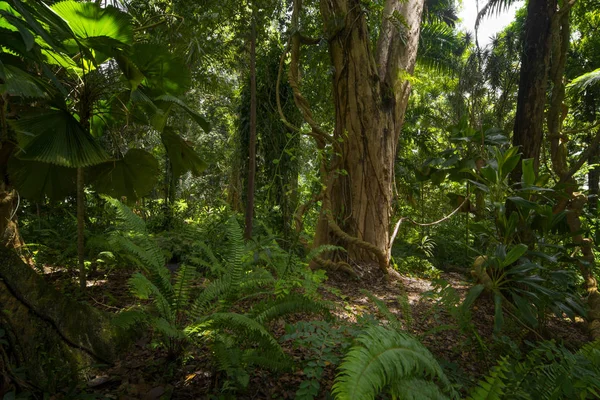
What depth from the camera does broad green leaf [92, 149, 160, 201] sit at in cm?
329

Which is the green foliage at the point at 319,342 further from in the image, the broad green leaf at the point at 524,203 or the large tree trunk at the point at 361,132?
the large tree trunk at the point at 361,132

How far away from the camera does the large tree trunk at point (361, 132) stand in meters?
4.63

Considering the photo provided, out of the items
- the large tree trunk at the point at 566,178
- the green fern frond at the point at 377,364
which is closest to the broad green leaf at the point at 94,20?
the green fern frond at the point at 377,364

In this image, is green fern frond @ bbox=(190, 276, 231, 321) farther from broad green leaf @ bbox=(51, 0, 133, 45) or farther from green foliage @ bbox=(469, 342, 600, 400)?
broad green leaf @ bbox=(51, 0, 133, 45)

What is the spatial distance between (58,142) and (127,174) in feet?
3.40

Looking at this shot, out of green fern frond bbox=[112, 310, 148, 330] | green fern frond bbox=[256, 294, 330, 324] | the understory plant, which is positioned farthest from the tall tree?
green fern frond bbox=[112, 310, 148, 330]

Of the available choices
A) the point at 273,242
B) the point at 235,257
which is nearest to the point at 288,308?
the point at 235,257

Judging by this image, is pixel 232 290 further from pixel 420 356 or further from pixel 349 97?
pixel 349 97

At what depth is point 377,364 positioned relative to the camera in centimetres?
128

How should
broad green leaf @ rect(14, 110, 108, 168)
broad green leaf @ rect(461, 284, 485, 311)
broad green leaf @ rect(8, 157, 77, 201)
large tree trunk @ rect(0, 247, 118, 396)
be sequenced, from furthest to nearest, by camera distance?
broad green leaf @ rect(8, 157, 77, 201)
broad green leaf @ rect(461, 284, 485, 311)
broad green leaf @ rect(14, 110, 108, 168)
large tree trunk @ rect(0, 247, 118, 396)

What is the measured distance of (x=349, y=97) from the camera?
473 cm

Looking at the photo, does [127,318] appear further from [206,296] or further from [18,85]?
[18,85]

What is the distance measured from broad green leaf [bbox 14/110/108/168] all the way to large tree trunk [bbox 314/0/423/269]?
2.86 meters

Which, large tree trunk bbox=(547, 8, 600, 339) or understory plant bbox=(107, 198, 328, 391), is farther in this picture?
large tree trunk bbox=(547, 8, 600, 339)
